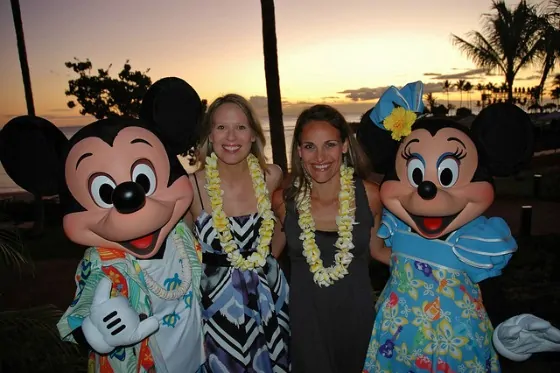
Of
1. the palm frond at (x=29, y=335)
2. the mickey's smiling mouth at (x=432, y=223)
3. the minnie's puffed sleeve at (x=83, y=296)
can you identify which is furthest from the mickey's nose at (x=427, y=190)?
the palm frond at (x=29, y=335)

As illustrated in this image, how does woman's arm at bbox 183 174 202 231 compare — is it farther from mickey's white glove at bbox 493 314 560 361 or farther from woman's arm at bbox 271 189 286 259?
mickey's white glove at bbox 493 314 560 361

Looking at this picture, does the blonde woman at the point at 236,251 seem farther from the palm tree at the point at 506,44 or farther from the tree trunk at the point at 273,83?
the palm tree at the point at 506,44

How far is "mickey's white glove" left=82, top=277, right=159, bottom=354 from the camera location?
5.95 ft

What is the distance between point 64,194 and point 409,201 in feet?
5.24

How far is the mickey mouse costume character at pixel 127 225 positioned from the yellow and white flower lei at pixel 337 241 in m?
0.63

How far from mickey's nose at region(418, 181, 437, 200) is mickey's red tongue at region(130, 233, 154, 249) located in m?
1.25

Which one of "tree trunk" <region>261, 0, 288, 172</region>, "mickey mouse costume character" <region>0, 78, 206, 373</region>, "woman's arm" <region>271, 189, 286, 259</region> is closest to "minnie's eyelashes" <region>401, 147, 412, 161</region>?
"woman's arm" <region>271, 189, 286, 259</region>

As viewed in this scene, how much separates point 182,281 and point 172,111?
2.76 feet

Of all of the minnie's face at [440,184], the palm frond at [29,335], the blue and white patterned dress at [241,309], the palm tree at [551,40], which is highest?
the palm tree at [551,40]

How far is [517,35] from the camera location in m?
12.5

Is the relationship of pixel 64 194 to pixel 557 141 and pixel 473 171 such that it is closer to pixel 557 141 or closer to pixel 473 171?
pixel 473 171

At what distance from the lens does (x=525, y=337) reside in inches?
80.3

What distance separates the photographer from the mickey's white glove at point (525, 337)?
199 cm

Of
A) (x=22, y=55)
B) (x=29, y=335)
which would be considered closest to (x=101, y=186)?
(x=29, y=335)
